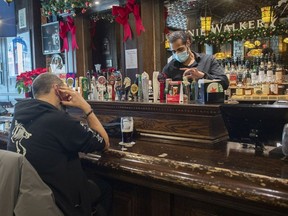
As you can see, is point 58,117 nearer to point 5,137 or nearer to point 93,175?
point 93,175

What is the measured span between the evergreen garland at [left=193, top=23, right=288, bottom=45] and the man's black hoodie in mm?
3880

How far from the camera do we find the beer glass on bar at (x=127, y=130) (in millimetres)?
1996

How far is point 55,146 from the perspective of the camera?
4.93 feet

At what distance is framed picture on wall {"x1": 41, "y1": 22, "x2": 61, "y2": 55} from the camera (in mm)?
5086

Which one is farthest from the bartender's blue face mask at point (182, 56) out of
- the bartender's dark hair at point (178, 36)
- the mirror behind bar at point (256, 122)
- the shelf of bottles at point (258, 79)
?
the shelf of bottles at point (258, 79)

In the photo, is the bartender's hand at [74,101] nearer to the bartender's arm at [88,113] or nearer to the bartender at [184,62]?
the bartender's arm at [88,113]

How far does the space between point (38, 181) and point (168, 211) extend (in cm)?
67

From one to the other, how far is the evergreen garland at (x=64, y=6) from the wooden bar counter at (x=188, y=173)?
260cm

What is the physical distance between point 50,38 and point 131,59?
172cm

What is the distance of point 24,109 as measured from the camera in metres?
1.56

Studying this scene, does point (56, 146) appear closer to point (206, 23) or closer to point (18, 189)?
point (18, 189)

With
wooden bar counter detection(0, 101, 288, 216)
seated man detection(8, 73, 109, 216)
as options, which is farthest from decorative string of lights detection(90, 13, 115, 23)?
seated man detection(8, 73, 109, 216)

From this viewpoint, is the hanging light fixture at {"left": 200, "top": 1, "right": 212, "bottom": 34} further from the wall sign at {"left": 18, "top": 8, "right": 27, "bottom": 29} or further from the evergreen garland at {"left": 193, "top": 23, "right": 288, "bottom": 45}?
the wall sign at {"left": 18, "top": 8, "right": 27, "bottom": 29}

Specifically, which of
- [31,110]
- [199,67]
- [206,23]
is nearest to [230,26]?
[206,23]
